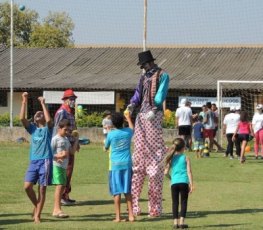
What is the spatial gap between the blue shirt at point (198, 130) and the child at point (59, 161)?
14083 millimetres

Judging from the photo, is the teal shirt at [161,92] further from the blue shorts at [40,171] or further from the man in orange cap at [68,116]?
the blue shorts at [40,171]

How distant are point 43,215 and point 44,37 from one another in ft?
206

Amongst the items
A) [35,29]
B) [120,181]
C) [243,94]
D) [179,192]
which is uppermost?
[35,29]

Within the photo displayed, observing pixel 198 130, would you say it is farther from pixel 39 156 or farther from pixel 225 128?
pixel 39 156

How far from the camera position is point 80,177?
746 inches

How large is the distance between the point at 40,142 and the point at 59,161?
57cm

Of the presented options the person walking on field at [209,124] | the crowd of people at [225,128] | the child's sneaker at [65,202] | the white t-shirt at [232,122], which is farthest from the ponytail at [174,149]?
the person walking on field at [209,124]

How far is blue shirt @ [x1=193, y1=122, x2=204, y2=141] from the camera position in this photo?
26530 millimetres

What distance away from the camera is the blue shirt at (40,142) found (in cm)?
1210

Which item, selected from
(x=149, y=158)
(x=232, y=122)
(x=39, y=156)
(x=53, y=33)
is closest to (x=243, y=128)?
(x=232, y=122)

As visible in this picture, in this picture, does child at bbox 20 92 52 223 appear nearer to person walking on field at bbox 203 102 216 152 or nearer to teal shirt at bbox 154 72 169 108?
teal shirt at bbox 154 72 169 108

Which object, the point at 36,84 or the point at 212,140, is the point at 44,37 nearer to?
the point at 36,84

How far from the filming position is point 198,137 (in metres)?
26.4

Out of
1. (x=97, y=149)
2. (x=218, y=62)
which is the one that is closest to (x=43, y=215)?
(x=97, y=149)
